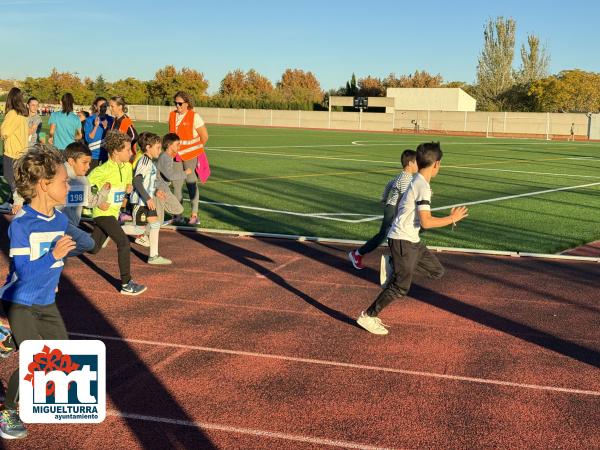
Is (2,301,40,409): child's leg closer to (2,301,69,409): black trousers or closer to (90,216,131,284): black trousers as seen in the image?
(2,301,69,409): black trousers

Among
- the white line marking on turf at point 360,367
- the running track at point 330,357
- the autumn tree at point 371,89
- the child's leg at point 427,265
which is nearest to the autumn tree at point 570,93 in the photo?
the autumn tree at point 371,89

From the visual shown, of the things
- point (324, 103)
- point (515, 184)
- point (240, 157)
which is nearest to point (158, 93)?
point (324, 103)

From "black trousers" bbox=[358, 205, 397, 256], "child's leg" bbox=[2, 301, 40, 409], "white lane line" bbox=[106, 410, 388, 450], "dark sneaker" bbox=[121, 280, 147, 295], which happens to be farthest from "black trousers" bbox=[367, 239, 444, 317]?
"child's leg" bbox=[2, 301, 40, 409]

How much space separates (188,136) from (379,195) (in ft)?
20.5

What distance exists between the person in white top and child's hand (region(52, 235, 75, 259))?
2984 millimetres

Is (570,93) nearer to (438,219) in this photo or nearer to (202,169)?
(202,169)

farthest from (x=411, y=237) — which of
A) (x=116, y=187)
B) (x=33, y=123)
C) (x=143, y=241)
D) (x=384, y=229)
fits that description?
(x=33, y=123)

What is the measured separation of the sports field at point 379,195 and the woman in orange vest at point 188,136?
888 millimetres

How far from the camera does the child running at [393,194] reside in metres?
8.09

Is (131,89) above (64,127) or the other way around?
above

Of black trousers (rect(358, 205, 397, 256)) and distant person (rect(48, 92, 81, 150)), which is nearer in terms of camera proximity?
black trousers (rect(358, 205, 397, 256))

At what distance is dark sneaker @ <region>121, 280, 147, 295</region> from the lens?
766 centimetres

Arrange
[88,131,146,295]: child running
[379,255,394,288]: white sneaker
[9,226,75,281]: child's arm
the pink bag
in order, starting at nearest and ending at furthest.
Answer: [9,226,75,281]: child's arm < [379,255,394,288]: white sneaker < [88,131,146,295]: child running < the pink bag
